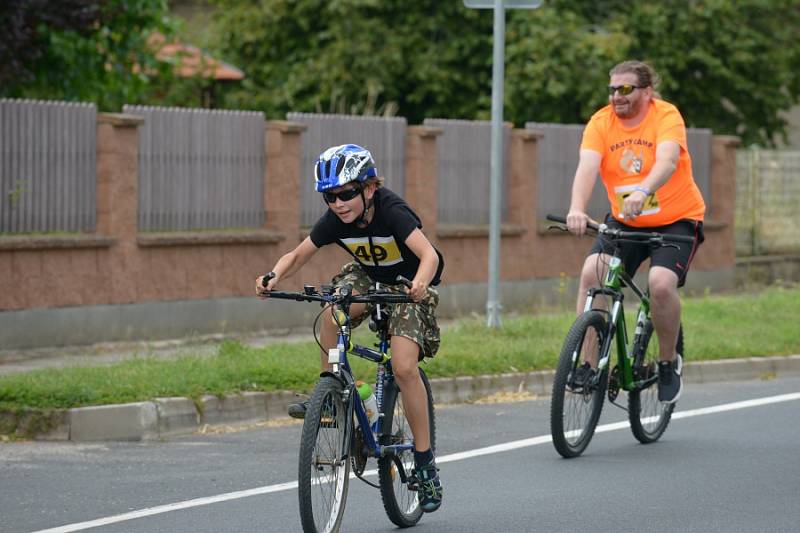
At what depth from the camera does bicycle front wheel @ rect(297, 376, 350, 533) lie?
6.38m

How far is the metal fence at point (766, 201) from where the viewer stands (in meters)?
24.5

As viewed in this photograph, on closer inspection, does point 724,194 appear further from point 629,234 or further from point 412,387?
point 412,387

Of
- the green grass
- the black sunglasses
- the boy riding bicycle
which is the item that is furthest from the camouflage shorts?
the green grass

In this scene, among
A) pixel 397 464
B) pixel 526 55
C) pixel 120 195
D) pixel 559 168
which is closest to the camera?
pixel 397 464

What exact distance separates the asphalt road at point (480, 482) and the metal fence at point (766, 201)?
13917mm

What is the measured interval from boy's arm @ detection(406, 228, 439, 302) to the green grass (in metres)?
3.83

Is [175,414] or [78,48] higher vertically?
[78,48]

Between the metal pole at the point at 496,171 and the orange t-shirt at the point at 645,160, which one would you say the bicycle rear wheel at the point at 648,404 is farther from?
the metal pole at the point at 496,171

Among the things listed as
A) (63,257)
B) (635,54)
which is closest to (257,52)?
(635,54)

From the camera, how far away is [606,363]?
30.0 ft

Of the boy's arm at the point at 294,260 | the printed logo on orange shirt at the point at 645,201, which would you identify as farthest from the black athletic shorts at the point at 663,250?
the boy's arm at the point at 294,260

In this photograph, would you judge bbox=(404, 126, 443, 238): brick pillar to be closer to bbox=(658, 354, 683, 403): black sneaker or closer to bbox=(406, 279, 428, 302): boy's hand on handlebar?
bbox=(658, 354, 683, 403): black sneaker

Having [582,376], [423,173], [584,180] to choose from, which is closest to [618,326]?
[582,376]

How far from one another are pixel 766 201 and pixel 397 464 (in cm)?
1853
